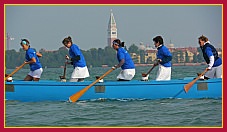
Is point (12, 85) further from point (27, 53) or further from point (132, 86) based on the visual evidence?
point (132, 86)

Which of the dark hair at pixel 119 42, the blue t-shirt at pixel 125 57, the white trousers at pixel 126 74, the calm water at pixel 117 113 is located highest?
the dark hair at pixel 119 42

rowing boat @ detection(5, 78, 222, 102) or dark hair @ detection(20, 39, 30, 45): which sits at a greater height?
dark hair @ detection(20, 39, 30, 45)

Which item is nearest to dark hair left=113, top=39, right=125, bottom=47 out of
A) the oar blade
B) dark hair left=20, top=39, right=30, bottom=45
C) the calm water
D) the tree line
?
the calm water

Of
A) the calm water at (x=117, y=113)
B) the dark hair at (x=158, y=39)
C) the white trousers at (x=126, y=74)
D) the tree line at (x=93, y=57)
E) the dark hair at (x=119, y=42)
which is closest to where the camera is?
the calm water at (x=117, y=113)

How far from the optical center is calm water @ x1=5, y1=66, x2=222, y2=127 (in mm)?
10492

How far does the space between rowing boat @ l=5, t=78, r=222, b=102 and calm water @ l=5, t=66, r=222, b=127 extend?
0.25 meters

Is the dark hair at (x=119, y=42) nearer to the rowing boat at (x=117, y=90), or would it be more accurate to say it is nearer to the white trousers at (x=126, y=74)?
the white trousers at (x=126, y=74)

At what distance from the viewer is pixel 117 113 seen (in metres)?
11.6

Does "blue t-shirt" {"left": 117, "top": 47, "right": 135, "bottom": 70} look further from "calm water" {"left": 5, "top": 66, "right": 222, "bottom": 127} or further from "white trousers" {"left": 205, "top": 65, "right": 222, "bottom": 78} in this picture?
"white trousers" {"left": 205, "top": 65, "right": 222, "bottom": 78}

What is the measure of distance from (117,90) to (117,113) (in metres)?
1.83

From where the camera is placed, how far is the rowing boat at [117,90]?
43.9 feet

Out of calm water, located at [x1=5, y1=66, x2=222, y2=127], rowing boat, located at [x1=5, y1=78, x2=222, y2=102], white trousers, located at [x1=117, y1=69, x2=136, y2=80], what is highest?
white trousers, located at [x1=117, y1=69, x2=136, y2=80]

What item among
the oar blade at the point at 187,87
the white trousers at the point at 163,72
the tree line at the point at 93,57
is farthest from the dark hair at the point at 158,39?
the tree line at the point at 93,57

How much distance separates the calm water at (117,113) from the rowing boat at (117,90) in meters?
0.25
